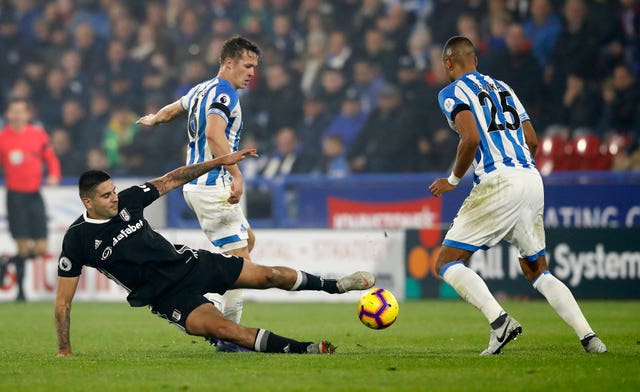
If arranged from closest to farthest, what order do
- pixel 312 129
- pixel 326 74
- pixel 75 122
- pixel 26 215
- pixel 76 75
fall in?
pixel 26 215 → pixel 312 129 → pixel 326 74 → pixel 75 122 → pixel 76 75

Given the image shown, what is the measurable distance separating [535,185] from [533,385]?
2327 mm

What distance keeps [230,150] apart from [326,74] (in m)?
10.9

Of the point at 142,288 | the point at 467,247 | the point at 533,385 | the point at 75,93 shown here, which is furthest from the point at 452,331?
the point at 75,93

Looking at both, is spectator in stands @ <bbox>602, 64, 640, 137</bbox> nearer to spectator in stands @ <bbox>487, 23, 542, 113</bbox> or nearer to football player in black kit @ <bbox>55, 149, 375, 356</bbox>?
spectator in stands @ <bbox>487, 23, 542, 113</bbox>

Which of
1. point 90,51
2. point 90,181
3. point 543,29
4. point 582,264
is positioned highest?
point 90,51

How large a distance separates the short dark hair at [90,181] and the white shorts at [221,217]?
1.32 m

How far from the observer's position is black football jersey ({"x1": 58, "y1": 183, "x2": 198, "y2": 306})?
27.1 ft

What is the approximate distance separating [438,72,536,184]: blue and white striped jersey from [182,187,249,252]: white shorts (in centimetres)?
209

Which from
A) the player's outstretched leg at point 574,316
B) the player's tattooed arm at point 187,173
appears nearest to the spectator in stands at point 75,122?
the player's tattooed arm at point 187,173

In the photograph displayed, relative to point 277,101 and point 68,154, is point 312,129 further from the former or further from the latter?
point 68,154

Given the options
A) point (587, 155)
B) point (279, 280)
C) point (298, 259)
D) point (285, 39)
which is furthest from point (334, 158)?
point (279, 280)

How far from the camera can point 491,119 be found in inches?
328

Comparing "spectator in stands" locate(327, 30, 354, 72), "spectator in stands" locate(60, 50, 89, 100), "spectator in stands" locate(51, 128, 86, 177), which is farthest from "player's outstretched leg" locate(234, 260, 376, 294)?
"spectator in stands" locate(60, 50, 89, 100)

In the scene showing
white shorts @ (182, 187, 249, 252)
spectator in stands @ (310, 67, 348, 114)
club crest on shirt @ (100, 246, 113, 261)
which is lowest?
club crest on shirt @ (100, 246, 113, 261)
